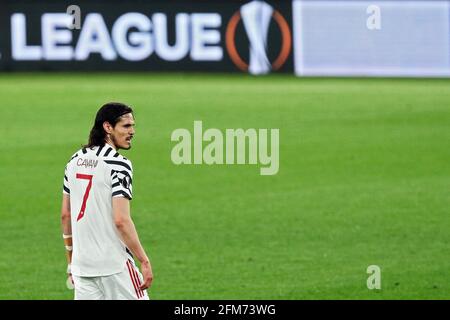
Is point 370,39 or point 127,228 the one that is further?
point 370,39

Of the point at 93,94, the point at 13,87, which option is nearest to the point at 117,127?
the point at 93,94

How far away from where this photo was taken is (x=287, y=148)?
1886cm

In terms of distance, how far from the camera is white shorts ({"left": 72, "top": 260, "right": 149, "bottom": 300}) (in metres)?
7.64

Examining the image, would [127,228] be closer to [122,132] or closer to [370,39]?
[122,132]

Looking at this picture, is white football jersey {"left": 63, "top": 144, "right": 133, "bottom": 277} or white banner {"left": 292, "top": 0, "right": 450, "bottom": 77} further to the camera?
white banner {"left": 292, "top": 0, "right": 450, "bottom": 77}

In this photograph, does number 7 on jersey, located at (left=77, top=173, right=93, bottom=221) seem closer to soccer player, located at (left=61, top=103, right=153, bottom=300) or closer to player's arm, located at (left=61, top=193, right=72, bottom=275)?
soccer player, located at (left=61, top=103, right=153, bottom=300)

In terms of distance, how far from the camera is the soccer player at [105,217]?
7547 mm

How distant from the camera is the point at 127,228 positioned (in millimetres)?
7520

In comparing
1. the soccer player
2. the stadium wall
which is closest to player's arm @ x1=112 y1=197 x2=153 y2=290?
the soccer player

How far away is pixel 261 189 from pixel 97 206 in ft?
27.7

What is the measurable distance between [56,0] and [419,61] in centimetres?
779

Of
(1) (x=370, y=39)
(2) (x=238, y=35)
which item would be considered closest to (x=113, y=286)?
(2) (x=238, y=35)

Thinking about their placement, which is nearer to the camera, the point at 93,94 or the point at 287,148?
the point at 287,148
